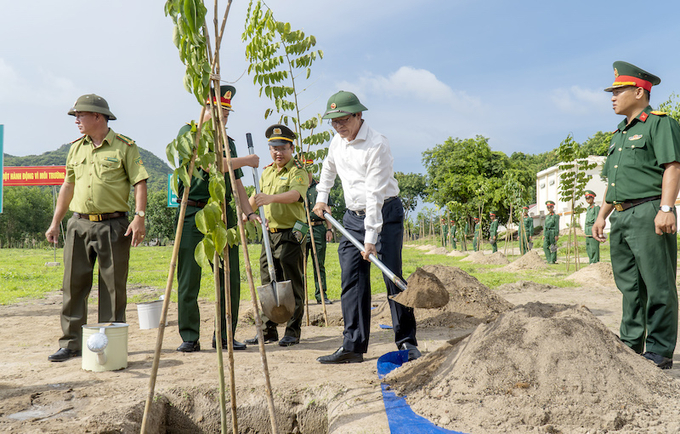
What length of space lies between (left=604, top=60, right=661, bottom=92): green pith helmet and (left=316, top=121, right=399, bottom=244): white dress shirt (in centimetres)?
188

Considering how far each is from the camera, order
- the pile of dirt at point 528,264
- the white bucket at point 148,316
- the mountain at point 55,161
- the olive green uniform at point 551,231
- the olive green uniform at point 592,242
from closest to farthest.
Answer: the white bucket at point 148,316 < the olive green uniform at point 592,242 < the pile of dirt at point 528,264 < the olive green uniform at point 551,231 < the mountain at point 55,161

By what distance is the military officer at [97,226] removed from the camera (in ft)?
13.5

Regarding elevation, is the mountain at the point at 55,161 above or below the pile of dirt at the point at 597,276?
above

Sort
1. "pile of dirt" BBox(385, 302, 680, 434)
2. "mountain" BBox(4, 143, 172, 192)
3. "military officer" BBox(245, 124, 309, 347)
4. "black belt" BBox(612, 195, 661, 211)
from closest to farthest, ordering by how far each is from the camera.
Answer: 1. "pile of dirt" BBox(385, 302, 680, 434)
2. "black belt" BBox(612, 195, 661, 211)
3. "military officer" BBox(245, 124, 309, 347)
4. "mountain" BBox(4, 143, 172, 192)

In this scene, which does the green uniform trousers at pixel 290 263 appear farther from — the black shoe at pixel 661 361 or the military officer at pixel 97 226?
the black shoe at pixel 661 361

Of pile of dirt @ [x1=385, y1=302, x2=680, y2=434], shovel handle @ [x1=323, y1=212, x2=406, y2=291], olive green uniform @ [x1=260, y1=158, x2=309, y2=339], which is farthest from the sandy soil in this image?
olive green uniform @ [x1=260, y1=158, x2=309, y2=339]

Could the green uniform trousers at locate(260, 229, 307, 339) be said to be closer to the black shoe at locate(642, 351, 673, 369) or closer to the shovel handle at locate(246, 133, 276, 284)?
the shovel handle at locate(246, 133, 276, 284)

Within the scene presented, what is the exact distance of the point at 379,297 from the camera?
8523mm

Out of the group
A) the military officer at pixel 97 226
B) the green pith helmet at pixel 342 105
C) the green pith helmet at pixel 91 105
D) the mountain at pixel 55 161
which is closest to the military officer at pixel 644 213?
the green pith helmet at pixel 342 105

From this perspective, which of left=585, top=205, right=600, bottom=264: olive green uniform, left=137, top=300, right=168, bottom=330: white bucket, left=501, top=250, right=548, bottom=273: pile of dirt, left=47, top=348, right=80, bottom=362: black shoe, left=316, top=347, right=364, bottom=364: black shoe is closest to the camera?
left=316, top=347, right=364, bottom=364: black shoe

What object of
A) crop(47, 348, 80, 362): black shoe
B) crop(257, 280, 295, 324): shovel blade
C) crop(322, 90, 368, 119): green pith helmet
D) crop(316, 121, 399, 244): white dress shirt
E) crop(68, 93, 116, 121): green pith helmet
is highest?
crop(68, 93, 116, 121): green pith helmet

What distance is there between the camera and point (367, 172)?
12.3 ft

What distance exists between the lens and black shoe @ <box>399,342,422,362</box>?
12.5 feet

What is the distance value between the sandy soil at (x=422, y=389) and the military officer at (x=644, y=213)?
1.30ft
